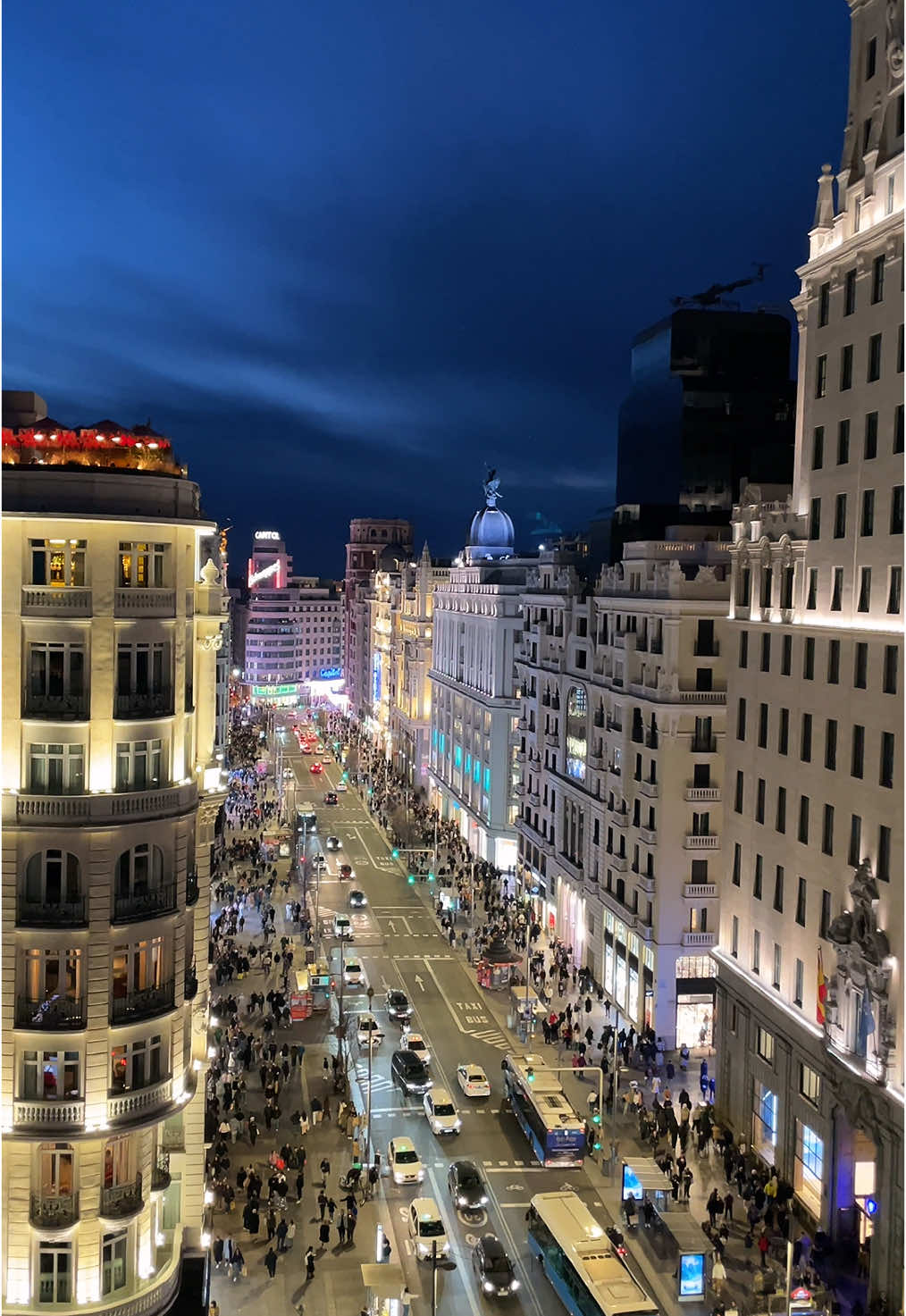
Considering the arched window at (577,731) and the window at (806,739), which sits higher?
the window at (806,739)

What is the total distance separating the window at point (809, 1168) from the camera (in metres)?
41.0

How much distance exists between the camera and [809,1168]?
42.1 m

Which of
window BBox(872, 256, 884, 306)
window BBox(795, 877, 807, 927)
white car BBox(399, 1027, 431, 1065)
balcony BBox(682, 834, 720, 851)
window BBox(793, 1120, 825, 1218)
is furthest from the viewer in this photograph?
balcony BBox(682, 834, 720, 851)

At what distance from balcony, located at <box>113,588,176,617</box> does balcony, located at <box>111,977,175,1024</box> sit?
389 inches

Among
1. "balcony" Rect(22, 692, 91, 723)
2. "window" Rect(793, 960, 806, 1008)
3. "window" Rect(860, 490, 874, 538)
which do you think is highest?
"window" Rect(860, 490, 874, 538)

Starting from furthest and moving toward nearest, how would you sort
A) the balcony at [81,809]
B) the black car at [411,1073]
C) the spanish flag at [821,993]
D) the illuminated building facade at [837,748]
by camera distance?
the black car at [411,1073], the spanish flag at [821,993], the illuminated building facade at [837,748], the balcony at [81,809]

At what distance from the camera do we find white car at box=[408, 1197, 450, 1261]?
38.0 metres

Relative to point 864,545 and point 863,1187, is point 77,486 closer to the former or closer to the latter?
point 864,545

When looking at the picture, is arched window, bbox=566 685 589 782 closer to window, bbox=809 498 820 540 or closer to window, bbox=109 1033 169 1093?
window, bbox=809 498 820 540

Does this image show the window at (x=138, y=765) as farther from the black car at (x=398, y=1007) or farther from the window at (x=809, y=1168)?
the black car at (x=398, y=1007)

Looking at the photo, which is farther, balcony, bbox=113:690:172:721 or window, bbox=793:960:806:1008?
window, bbox=793:960:806:1008

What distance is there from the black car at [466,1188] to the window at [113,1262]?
14.3 metres

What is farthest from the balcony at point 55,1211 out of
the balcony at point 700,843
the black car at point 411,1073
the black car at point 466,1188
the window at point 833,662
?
the balcony at point 700,843

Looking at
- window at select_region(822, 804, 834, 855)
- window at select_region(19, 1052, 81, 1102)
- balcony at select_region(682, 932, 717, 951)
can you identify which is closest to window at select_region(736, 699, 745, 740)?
window at select_region(822, 804, 834, 855)
